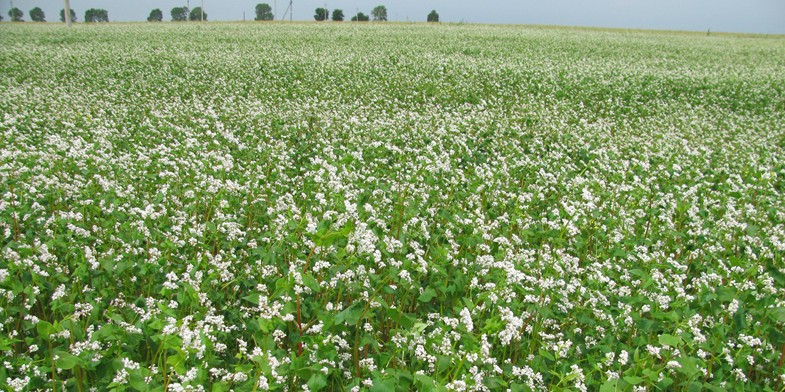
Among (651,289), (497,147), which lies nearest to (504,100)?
(497,147)

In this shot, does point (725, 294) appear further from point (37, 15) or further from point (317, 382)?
point (37, 15)

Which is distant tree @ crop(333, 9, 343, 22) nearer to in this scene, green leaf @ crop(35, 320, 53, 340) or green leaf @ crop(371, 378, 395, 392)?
green leaf @ crop(35, 320, 53, 340)

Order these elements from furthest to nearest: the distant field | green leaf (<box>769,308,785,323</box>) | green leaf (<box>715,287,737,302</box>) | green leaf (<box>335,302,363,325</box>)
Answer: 1. green leaf (<box>715,287,737,302</box>)
2. green leaf (<box>769,308,785,323</box>)
3. the distant field
4. green leaf (<box>335,302,363,325</box>)

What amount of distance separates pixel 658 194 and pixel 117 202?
20.8 feet

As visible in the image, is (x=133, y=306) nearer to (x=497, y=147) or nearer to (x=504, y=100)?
(x=497, y=147)

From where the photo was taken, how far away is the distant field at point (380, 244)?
3010 millimetres

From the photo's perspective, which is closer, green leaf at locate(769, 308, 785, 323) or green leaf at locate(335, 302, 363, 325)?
green leaf at locate(335, 302, 363, 325)

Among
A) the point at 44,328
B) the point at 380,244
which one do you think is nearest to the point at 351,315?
the point at 380,244

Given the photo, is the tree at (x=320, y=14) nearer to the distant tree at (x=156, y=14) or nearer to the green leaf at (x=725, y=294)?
the distant tree at (x=156, y=14)

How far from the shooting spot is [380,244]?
13.4ft

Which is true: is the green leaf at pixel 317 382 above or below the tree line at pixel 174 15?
below

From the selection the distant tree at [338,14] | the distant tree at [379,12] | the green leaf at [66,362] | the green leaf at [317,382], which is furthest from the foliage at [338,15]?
the green leaf at [317,382]

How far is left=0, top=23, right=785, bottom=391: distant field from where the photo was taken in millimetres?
3010

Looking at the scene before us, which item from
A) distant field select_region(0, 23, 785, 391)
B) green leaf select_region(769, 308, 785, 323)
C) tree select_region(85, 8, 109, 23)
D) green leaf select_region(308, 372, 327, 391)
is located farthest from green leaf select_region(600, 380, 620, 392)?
tree select_region(85, 8, 109, 23)
